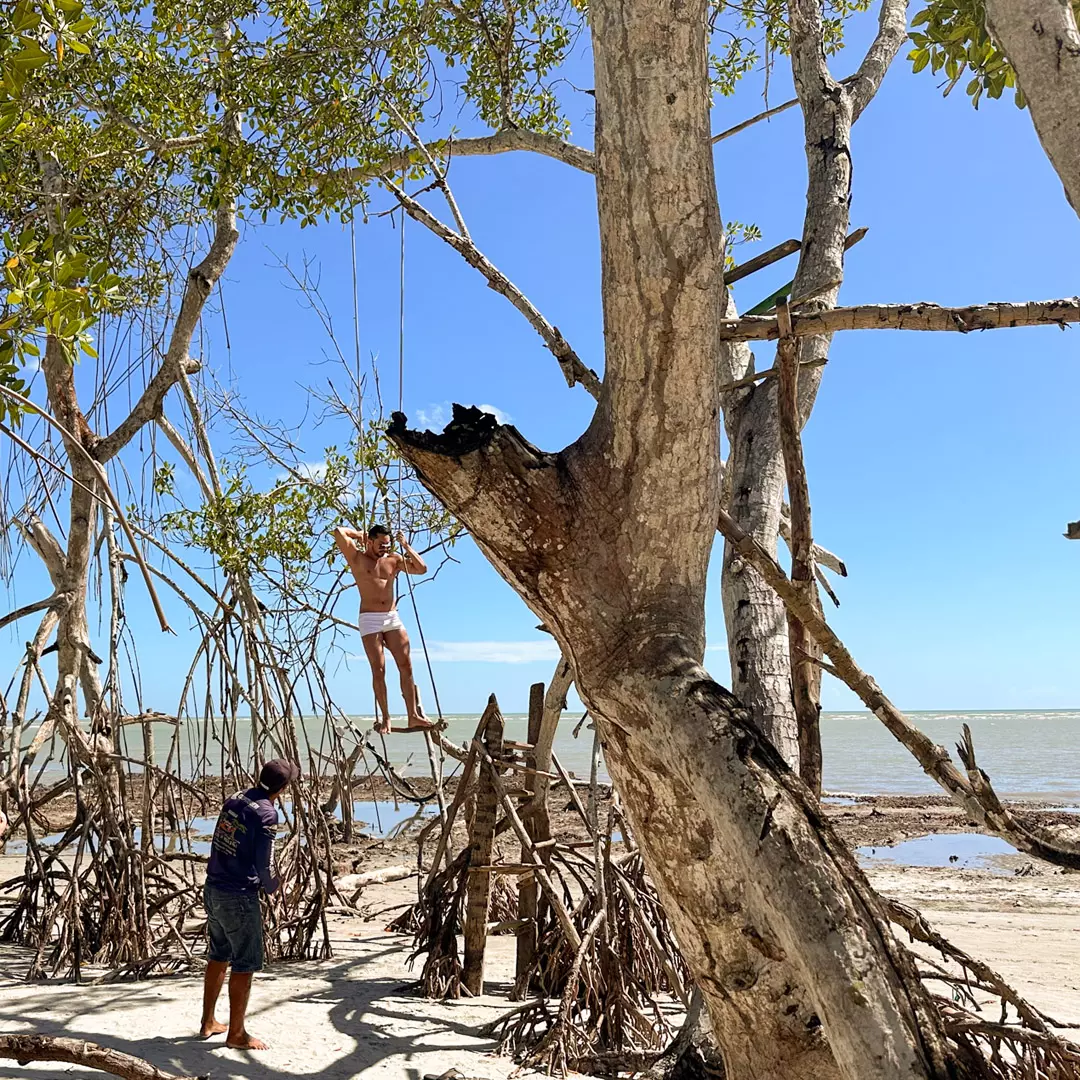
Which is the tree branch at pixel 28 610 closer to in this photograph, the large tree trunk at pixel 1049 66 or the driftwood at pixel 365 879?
the driftwood at pixel 365 879

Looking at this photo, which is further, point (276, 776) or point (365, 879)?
point (365, 879)

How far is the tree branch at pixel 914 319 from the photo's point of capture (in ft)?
6.71

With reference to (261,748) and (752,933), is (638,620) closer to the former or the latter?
(752,933)

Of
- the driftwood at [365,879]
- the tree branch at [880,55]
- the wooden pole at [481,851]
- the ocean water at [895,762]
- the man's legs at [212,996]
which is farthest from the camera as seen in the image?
the ocean water at [895,762]

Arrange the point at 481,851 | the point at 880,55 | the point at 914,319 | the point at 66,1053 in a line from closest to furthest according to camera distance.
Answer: the point at 914,319
the point at 66,1053
the point at 880,55
the point at 481,851

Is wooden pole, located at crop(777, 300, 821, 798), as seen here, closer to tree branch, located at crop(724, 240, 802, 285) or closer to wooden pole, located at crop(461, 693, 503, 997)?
tree branch, located at crop(724, 240, 802, 285)

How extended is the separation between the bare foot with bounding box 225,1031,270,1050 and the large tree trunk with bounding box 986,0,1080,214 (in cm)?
450

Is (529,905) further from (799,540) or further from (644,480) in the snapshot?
(644,480)

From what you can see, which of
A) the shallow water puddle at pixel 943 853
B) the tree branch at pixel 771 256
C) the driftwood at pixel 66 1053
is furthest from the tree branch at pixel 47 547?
the shallow water puddle at pixel 943 853

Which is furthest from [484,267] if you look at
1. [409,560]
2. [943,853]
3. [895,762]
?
[895,762]

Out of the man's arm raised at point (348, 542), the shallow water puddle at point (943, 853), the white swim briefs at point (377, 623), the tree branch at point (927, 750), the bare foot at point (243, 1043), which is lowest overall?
the shallow water puddle at point (943, 853)

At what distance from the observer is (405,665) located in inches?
228

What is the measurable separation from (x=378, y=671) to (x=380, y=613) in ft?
1.14

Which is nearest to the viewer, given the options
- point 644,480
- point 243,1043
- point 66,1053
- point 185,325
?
point 644,480
